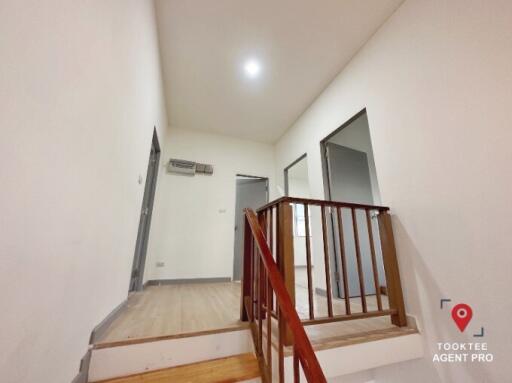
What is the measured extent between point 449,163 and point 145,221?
365cm

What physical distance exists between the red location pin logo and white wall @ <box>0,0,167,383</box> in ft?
7.78

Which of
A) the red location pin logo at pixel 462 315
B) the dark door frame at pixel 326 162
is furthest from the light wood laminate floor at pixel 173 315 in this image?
the dark door frame at pixel 326 162

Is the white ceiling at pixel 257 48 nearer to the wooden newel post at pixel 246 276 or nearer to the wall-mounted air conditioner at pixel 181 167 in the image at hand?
the wall-mounted air conditioner at pixel 181 167

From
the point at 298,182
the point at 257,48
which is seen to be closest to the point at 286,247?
the point at 257,48

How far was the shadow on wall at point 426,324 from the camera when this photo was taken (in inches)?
53.9

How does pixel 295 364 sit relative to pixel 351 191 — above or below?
below

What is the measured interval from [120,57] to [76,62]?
2.06 ft

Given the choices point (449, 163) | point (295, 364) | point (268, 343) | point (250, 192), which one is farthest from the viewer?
point (250, 192)

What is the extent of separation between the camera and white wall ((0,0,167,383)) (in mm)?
636

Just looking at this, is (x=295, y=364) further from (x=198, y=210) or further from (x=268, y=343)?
(x=198, y=210)

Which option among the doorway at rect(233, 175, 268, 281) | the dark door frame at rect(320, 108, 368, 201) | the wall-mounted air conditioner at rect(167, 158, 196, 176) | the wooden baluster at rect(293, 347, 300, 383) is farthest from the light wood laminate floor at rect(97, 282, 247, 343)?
the wall-mounted air conditioner at rect(167, 158, 196, 176)

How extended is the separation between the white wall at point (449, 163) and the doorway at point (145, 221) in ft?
9.94

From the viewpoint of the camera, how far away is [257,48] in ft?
8.44

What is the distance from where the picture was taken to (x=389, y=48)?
2188 millimetres
